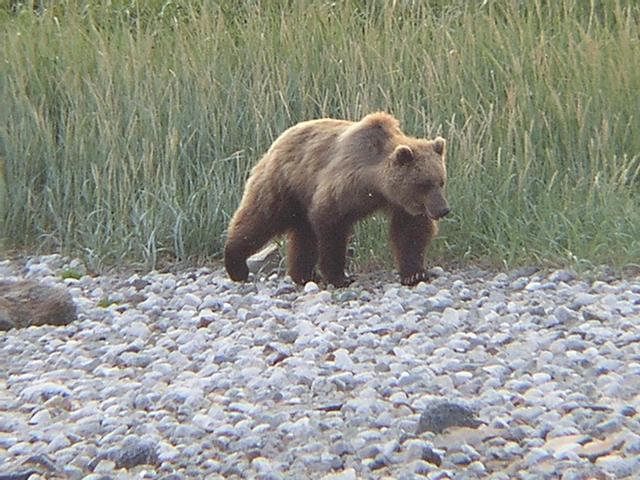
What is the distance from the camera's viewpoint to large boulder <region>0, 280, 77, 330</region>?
5703 mm

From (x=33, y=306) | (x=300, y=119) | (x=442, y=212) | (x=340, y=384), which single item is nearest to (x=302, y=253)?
(x=442, y=212)

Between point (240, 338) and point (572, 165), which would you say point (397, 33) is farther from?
point (240, 338)

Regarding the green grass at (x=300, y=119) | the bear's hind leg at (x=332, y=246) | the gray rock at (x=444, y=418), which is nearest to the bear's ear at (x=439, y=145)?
the green grass at (x=300, y=119)

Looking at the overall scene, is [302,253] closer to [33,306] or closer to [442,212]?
[442,212]

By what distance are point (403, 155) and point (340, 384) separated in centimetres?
224

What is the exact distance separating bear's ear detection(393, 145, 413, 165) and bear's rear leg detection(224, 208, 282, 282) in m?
0.76

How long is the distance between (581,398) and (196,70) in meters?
4.71

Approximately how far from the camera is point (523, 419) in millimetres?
3742

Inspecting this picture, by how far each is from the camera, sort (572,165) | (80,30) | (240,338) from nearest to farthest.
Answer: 1. (240,338)
2. (572,165)
3. (80,30)

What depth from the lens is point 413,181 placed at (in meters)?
6.25

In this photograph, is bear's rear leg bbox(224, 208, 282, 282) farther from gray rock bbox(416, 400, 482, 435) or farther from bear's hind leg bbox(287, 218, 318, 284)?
gray rock bbox(416, 400, 482, 435)

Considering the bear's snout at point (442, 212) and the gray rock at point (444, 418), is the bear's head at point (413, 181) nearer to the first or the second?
the bear's snout at point (442, 212)

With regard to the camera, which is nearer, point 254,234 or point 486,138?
point 254,234

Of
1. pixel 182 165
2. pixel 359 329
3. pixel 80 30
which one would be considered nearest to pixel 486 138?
pixel 182 165
